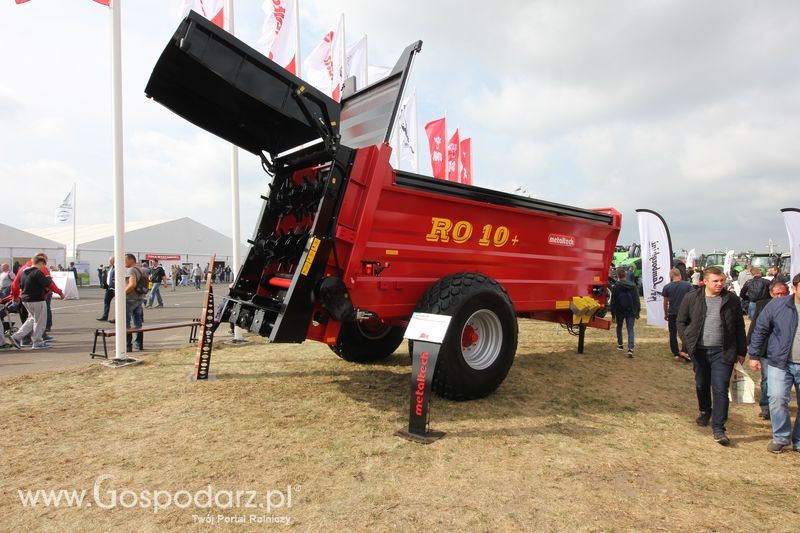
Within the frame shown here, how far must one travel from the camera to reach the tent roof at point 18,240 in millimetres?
24078

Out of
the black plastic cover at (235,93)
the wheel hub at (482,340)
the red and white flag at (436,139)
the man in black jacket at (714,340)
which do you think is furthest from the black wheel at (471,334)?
the red and white flag at (436,139)

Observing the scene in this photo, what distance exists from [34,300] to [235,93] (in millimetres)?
6706

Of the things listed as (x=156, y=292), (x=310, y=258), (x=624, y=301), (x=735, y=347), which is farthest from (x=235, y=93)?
(x=156, y=292)

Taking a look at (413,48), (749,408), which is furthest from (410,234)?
(749,408)

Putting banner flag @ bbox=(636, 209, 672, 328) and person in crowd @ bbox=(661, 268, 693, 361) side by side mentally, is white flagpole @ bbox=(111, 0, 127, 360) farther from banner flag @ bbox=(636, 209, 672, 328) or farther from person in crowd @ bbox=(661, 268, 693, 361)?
banner flag @ bbox=(636, 209, 672, 328)

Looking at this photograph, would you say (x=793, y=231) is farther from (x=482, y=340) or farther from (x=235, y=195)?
(x=235, y=195)

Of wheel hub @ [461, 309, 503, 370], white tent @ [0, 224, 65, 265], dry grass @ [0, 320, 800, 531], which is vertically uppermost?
white tent @ [0, 224, 65, 265]

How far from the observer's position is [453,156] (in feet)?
58.8

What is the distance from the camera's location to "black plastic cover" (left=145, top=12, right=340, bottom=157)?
365 cm

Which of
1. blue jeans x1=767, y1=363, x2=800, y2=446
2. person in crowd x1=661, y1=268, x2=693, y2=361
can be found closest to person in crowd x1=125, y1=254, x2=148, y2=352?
blue jeans x1=767, y1=363, x2=800, y2=446

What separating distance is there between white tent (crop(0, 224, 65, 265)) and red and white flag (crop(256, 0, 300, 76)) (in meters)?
22.8

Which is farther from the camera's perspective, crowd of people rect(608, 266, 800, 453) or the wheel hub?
the wheel hub

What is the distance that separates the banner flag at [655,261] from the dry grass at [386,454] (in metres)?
5.61

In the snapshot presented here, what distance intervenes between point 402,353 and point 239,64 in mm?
4807
